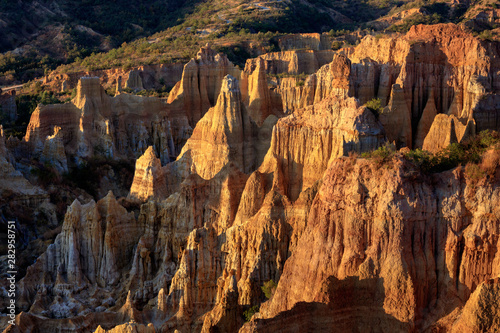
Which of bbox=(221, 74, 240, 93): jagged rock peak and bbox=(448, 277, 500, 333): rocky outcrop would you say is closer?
bbox=(448, 277, 500, 333): rocky outcrop

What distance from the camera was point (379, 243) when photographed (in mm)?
17906

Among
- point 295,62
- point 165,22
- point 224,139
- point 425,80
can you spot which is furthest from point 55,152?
point 165,22

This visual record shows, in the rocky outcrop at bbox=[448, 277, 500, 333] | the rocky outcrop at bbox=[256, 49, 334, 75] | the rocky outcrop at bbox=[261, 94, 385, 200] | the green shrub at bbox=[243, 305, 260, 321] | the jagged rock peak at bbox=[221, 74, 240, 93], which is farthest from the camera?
the rocky outcrop at bbox=[256, 49, 334, 75]

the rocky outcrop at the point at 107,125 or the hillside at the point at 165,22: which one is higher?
the hillside at the point at 165,22

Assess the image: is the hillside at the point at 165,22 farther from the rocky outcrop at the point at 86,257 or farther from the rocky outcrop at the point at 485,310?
the rocky outcrop at the point at 485,310

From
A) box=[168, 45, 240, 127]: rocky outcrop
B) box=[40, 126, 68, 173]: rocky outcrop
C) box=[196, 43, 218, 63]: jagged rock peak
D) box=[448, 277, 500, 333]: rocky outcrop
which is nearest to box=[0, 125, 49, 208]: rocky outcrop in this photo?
box=[40, 126, 68, 173]: rocky outcrop

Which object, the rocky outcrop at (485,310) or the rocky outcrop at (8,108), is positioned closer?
the rocky outcrop at (485,310)

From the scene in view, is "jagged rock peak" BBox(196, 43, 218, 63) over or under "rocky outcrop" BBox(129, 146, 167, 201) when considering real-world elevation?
over

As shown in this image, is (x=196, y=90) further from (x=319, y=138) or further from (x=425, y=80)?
(x=319, y=138)

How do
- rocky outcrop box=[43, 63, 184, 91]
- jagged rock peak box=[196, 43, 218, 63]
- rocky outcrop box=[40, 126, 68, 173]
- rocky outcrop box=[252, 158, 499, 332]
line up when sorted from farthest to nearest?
rocky outcrop box=[43, 63, 184, 91] < jagged rock peak box=[196, 43, 218, 63] < rocky outcrop box=[40, 126, 68, 173] < rocky outcrop box=[252, 158, 499, 332]

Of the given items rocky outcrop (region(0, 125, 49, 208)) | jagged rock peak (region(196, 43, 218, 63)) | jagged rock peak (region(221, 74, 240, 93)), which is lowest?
rocky outcrop (region(0, 125, 49, 208))

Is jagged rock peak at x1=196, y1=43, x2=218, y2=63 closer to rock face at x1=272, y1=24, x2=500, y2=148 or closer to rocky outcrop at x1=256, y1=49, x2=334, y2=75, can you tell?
rock face at x1=272, y1=24, x2=500, y2=148

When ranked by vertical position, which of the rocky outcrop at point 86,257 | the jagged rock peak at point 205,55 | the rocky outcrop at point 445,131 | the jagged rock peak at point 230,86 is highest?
the jagged rock peak at point 205,55

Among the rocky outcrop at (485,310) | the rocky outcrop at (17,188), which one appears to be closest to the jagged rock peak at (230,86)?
the rocky outcrop at (17,188)
